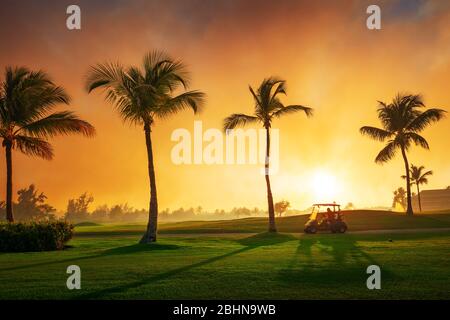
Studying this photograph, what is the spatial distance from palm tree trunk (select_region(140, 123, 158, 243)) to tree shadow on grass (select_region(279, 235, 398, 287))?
9.38m

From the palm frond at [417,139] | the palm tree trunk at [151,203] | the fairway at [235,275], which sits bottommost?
the fairway at [235,275]

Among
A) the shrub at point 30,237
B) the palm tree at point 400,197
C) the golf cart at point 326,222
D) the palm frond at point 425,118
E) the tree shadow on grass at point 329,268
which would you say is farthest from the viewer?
the palm tree at point 400,197

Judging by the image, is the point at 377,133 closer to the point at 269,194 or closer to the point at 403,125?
the point at 403,125

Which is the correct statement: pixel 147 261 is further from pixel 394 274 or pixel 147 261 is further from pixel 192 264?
pixel 394 274

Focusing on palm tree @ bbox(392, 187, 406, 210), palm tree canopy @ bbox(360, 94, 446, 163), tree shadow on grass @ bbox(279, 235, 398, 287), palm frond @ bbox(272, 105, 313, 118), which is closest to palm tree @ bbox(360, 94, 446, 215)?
palm tree canopy @ bbox(360, 94, 446, 163)

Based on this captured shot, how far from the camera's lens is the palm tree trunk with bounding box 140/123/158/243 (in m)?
23.4

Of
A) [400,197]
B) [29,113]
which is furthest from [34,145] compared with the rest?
[400,197]

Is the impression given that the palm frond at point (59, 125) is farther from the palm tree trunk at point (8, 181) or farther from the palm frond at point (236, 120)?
the palm frond at point (236, 120)

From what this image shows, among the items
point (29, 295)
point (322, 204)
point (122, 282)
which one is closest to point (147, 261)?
point (122, 282)

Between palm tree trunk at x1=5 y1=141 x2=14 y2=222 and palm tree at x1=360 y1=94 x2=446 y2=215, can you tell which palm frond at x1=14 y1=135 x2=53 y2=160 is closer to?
Answer: palm tree trunk at x1=5 y1=141 x2=14 y2=222

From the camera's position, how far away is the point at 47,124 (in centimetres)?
2572

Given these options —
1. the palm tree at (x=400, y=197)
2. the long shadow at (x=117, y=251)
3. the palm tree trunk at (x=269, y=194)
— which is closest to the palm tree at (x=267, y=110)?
the palm tree trunk at (x=269, y=194)

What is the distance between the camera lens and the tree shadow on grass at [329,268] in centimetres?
1063

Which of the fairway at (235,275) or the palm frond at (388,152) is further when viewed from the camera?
the palm frond at (388,152)
